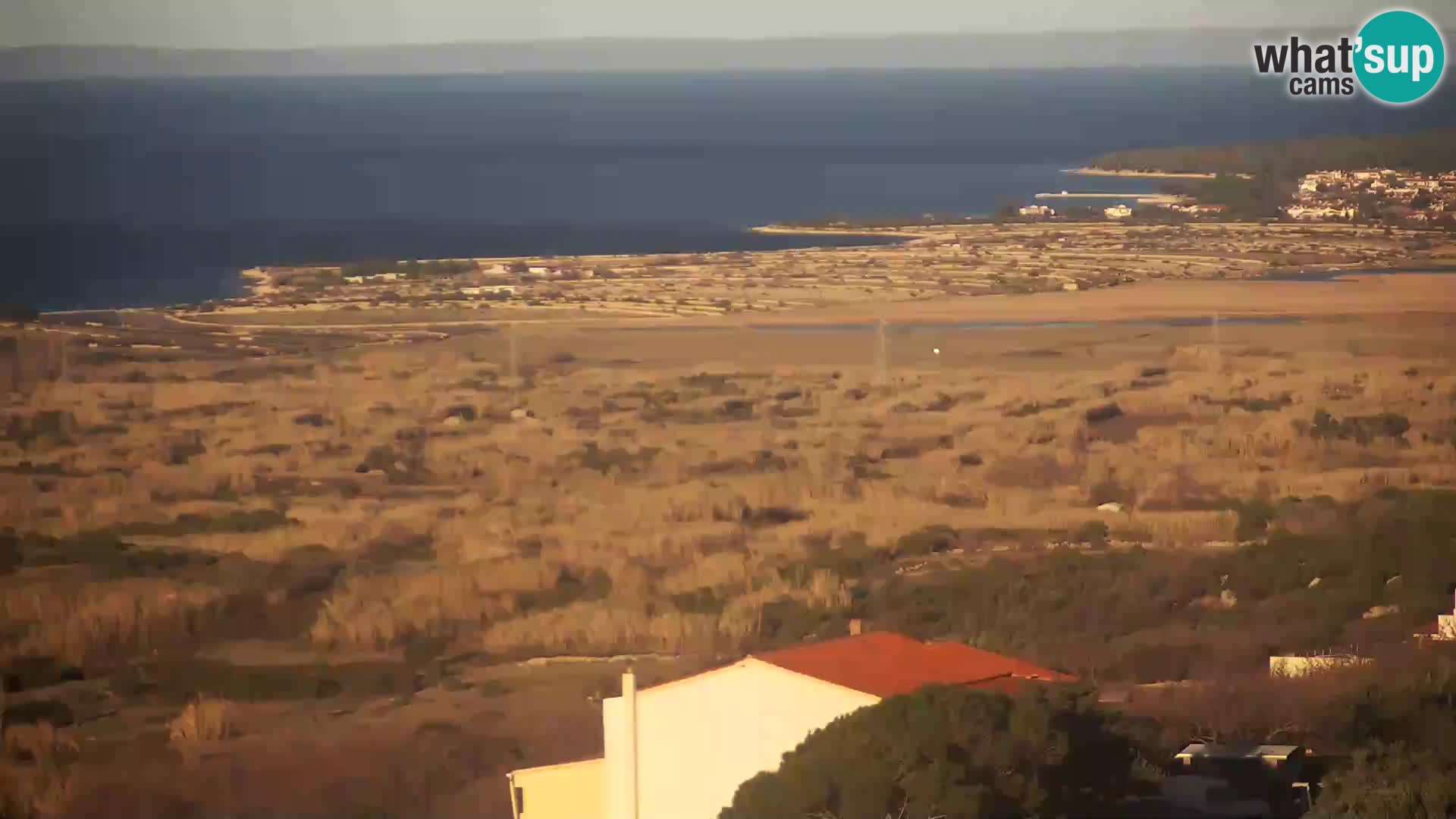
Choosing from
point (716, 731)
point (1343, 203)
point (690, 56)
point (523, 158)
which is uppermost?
point (690, 56)

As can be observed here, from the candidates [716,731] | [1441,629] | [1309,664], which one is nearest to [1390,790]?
[1309,664]

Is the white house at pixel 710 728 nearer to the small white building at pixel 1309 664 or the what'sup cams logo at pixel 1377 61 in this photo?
the small white building at pixel 1309 664

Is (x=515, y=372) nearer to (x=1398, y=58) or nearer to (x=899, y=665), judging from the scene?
(x=899, y=665)

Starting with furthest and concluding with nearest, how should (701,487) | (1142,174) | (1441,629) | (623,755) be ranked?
1. (1142,174)
2. (701,487)
3. (1441,629)
4. (623,755)

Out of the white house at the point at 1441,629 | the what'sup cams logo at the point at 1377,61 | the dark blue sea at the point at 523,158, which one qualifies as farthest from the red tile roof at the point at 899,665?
the what'sup cams logo at the point at 1377,61

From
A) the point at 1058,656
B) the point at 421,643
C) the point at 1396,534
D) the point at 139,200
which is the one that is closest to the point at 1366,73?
the point at 1396,534

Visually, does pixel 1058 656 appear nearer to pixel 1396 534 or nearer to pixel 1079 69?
pixel 1396 534

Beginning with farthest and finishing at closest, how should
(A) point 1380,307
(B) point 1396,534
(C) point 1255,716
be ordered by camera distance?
(A) point 1380,307 → (B) point 1396,534 → (C) point 1255,716
